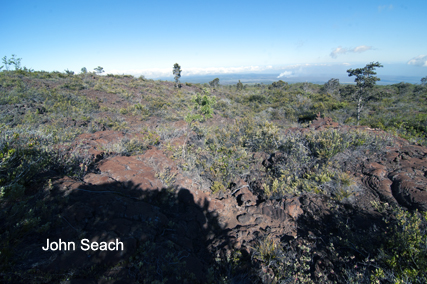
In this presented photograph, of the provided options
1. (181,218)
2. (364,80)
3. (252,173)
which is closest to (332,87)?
(364,80)

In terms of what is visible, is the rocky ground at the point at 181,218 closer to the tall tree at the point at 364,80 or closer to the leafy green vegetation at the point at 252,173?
the leafy green vegetation at the point at 252,173

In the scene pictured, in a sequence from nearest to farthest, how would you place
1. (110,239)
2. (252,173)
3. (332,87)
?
1. (110,239)
2. (252,173)
3. (332,87)

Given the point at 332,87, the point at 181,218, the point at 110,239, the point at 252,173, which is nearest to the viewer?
the point at 110,239

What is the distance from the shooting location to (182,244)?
3188 mm

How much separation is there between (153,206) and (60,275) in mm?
1822

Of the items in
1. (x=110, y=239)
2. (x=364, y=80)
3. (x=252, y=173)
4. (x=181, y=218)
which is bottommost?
A: (x=181, y=218)

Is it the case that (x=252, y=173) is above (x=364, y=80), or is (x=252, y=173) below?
below

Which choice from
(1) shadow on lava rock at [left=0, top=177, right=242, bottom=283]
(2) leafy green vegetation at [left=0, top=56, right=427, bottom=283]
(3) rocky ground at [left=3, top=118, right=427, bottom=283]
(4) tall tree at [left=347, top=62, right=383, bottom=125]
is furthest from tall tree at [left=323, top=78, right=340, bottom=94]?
(1) shadow on lava rock at [left=0, top=177, right=242, bottom=283]

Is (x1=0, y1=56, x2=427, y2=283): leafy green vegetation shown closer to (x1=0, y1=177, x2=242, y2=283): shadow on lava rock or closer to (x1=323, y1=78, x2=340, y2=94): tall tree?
(x1=0, y1=177, x2=242, y2=283): shadow on lava rock

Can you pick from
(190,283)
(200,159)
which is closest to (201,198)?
(200,159)

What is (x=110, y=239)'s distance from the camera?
2562mm

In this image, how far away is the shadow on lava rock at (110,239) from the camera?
81.7 inches

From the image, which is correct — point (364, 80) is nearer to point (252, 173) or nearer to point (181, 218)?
point (252, 173)

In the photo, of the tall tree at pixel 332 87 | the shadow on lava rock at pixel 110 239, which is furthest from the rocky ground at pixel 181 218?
the tall tree at pixel 332 87
